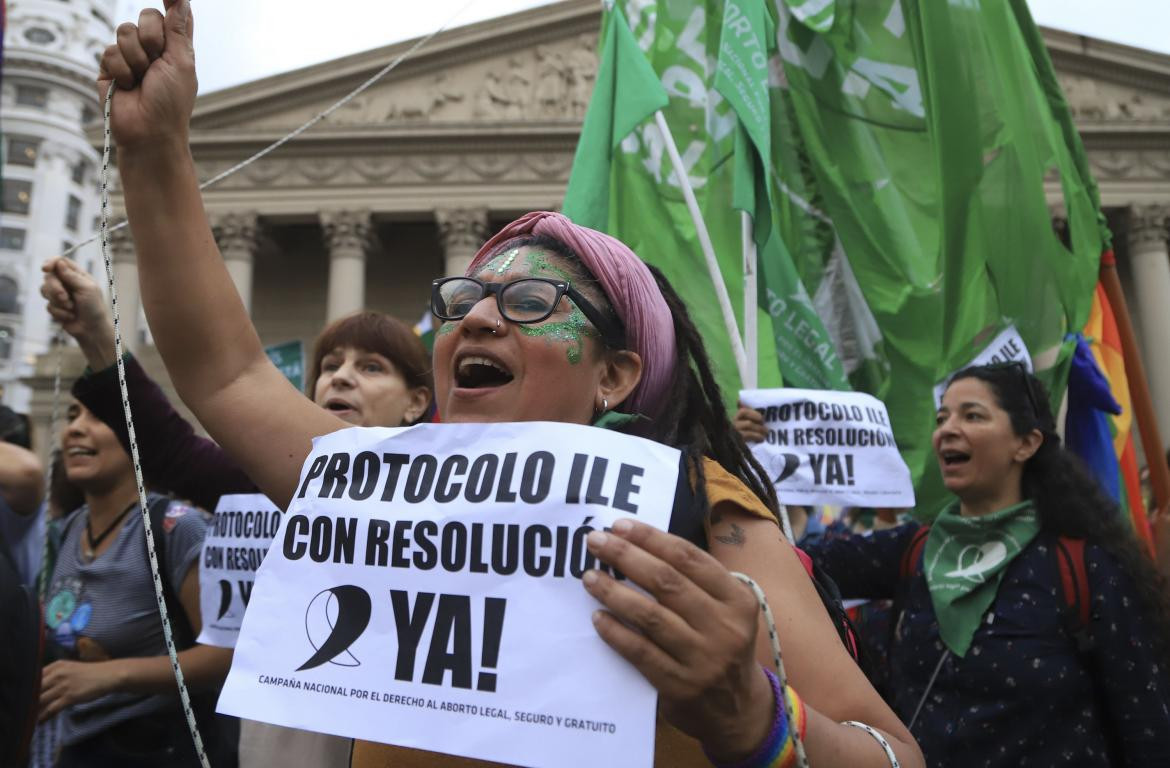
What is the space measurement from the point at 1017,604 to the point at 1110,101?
30828 millimetres

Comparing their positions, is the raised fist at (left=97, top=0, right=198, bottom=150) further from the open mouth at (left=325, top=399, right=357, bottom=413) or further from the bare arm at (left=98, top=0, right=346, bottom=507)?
the open mouth at (left=325, top=399, right=357, bottom=413)

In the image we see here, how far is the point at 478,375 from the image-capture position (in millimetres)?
1505

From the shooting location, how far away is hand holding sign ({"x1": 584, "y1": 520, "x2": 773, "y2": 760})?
1.01 metres

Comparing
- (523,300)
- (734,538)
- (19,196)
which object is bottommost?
(734,538)

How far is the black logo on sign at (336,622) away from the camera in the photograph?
48.4 inches

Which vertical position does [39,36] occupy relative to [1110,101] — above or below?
above

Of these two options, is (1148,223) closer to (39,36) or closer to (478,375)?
(478,375)

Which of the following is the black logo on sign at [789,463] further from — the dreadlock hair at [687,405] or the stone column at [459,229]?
the stone column at [459,229]

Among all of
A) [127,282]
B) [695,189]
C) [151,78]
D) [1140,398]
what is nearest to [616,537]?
[151,78]

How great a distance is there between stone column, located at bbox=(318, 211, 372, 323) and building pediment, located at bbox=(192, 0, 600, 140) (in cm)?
274

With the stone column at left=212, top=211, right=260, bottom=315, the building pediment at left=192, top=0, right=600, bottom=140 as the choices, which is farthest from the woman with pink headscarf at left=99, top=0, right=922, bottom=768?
the stone column at left=212, top=211, right=260, bottom=315

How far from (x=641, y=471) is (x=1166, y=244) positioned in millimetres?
32705

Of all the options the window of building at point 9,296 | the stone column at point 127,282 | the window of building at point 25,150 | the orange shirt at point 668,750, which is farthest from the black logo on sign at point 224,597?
the window of building at point 25,150

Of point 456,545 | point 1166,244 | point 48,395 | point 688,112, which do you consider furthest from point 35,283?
point 456,545
